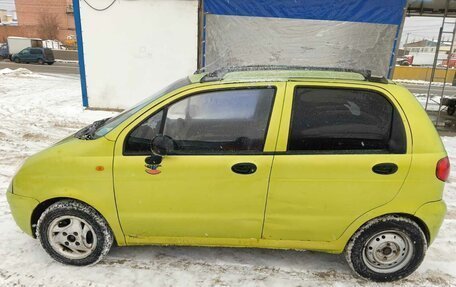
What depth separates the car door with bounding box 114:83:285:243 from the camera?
2.71 metres

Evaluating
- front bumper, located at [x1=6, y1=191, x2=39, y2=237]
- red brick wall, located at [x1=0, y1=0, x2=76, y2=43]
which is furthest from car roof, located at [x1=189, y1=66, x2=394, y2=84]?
red brick wall, located at [x1=0, y1=0, x2=76, y2=43]

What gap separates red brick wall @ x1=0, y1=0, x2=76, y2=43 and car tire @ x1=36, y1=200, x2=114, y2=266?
200ft

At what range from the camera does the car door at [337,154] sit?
8.77 feet

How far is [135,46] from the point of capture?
30.2ft

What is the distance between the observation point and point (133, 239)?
2.98m

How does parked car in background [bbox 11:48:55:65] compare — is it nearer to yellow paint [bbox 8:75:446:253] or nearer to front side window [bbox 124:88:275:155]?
yellow paint [bbox 8:75:446:253]

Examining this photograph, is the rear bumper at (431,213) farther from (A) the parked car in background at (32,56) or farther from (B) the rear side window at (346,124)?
(A) the parked car in background at (32,56)

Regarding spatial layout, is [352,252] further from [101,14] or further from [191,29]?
[101,14]

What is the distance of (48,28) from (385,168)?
61.9 m

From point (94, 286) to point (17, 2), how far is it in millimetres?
74459

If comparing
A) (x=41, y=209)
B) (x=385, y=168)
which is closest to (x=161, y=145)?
(x=41, y=209)

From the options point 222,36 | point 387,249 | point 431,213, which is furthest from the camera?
point 222,36

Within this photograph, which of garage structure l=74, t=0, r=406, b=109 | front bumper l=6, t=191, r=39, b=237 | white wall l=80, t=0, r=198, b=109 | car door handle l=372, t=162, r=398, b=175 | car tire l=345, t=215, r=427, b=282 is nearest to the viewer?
car door handle l=372, t=162, r=398, b=175

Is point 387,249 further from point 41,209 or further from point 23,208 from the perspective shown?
point 23,208
